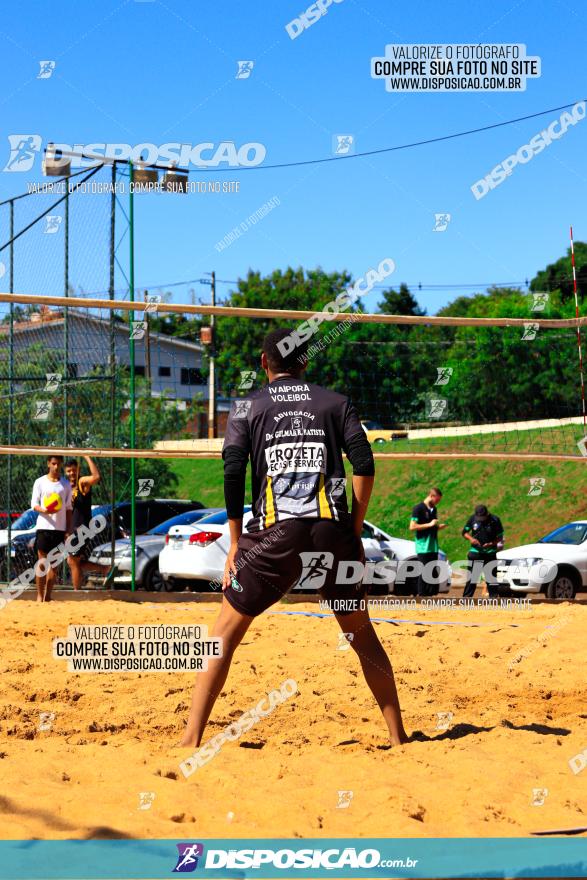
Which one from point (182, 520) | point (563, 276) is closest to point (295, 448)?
point (182, 520)

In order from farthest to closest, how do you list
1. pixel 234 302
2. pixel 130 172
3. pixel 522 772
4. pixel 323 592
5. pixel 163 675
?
1. pixel 234 302
2. pixel 130 172
3. pixel 163 675
4. pixel 323 592
5. pixel 522 772

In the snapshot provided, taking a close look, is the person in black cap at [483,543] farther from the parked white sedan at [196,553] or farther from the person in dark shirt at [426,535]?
the parked white sedan at [196,553]

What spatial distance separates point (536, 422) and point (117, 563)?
5.86 metres

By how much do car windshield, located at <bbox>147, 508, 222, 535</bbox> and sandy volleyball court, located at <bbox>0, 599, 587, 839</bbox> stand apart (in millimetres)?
6170

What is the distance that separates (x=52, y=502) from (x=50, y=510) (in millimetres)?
89

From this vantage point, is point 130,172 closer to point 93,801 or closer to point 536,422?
point 536,422

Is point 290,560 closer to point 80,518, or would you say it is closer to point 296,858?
point 296,858

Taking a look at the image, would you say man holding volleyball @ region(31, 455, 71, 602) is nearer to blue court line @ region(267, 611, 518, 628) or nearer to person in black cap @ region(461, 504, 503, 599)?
blue court line @ region(267, 611, 518, 628)

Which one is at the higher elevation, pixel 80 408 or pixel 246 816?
pixel 80 408

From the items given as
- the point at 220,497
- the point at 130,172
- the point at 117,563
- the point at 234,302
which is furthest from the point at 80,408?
the point at 234,302

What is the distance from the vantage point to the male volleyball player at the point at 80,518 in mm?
11766

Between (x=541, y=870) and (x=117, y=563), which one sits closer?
(x=541, y=870)

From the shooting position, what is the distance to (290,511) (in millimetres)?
4625

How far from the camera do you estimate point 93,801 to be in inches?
150
